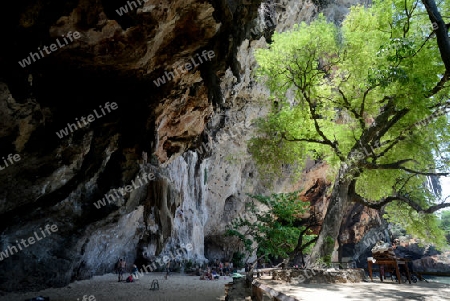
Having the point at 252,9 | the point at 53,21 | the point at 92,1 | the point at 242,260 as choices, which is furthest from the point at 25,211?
the point at 242,260

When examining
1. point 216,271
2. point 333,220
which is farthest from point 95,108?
point 216,271

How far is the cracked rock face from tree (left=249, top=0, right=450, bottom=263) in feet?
7.04

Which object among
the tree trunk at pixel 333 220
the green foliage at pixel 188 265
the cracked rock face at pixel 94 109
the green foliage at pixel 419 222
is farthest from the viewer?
the green foliage at pixel 188 265

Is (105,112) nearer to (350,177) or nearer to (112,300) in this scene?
(112,300)

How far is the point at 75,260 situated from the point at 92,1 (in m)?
9.91

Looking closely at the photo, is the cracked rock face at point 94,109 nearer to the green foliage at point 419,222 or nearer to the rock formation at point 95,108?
the rock formation at point 95,108

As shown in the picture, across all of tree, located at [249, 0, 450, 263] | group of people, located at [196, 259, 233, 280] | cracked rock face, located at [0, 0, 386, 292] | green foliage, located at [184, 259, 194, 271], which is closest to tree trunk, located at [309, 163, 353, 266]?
tree, located at [249, 0, 450, 263]

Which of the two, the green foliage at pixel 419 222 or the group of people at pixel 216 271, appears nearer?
the green foliage at pixel 419 222

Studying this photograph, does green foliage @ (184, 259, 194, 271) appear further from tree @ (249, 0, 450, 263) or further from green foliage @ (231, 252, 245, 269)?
tree @ (249, 0, 450, 263)

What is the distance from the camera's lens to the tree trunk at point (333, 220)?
7.50 m

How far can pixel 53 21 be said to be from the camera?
584cm

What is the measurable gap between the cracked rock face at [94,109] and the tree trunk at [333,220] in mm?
3043

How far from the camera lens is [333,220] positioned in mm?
7875

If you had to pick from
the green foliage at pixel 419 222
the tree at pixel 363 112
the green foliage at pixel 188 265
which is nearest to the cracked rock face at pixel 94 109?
the tree at pixel 363 112
